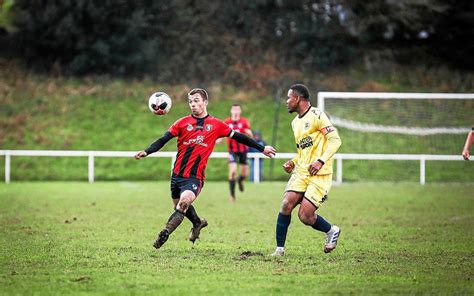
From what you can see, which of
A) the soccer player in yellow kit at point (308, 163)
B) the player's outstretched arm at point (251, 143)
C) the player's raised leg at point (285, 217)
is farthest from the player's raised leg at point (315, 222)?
the player's outstretched arm at point (251, 143)

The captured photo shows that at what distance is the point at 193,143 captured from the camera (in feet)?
33.3

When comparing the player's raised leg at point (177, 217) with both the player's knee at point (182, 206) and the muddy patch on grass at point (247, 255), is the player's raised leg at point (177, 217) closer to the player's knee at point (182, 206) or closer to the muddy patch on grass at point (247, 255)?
the player's knee at point (182, 206)

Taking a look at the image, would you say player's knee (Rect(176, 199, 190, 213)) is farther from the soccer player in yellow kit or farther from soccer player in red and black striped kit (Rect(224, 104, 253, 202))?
soccer player in red and black striped kit (Rect(224, 104, 253, 202))

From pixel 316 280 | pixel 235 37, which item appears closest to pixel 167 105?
pixel 316 280

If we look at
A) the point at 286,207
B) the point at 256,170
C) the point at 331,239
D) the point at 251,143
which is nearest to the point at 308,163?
the point at 286,207

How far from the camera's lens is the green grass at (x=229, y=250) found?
7.67m

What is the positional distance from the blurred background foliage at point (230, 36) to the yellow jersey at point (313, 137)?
28.1 meters

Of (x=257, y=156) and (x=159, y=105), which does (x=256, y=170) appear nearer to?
(x=257, y=156)

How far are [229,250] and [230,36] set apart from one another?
31865 millimetres

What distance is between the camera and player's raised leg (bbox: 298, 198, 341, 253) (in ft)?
31.8

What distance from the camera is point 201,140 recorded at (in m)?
10.2

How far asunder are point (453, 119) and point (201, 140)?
18521mm

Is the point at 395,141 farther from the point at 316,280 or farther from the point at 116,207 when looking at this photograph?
the point at 316,280

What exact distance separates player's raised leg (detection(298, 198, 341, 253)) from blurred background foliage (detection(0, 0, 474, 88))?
1105 inches
